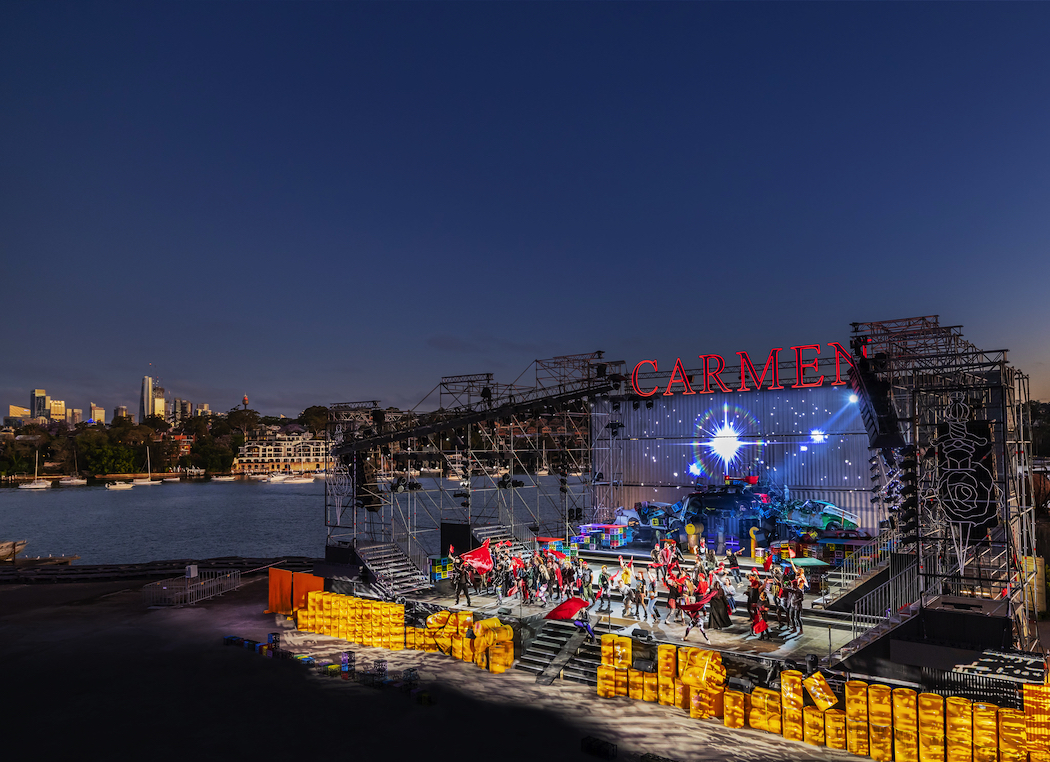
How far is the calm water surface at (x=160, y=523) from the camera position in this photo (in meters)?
69.1

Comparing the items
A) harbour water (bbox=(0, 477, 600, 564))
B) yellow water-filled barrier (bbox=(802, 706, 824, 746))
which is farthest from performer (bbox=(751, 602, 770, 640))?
harbour water (bbox=(0, 477, 600, 564))

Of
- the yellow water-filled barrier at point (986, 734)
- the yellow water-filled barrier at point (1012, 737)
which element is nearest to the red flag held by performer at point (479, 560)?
the yellow water-filled barrier at point (986, 734)

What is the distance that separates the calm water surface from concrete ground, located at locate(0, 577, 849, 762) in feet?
157

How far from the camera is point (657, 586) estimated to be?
72.1 ft

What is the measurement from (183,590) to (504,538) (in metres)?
13.6

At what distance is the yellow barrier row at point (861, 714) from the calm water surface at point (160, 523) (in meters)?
57.1

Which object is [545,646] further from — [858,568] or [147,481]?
[147,481]

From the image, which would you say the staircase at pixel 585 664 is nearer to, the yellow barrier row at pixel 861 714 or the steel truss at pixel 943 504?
the yellow barrier row at pixel 861 714

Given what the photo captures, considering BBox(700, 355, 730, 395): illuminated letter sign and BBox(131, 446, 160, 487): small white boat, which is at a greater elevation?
BBox(700, 355, 730, 395): illuminated letter sign

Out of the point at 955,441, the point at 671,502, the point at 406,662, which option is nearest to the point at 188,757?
the point at 406,662

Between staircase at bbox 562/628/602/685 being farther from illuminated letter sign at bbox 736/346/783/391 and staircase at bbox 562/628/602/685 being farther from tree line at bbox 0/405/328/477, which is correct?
tree line at bbox 0/405/328/477

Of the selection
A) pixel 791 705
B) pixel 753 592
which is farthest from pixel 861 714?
pixel 753 592

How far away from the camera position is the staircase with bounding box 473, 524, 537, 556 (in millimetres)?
28795

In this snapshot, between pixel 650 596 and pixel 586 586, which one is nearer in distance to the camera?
pixel 650 596
